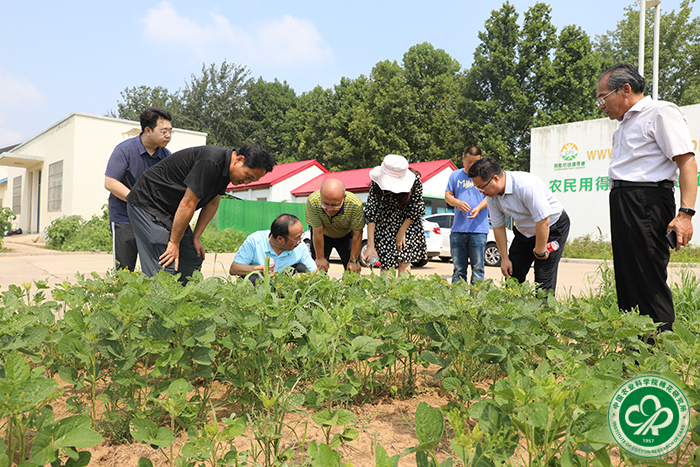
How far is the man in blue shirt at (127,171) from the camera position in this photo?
371cm

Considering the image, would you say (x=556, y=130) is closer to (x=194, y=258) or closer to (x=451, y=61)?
(x=194, y=258)

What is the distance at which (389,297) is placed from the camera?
2213mm

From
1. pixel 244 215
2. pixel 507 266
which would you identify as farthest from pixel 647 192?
pixel 244 215

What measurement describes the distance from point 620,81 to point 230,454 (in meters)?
2.89

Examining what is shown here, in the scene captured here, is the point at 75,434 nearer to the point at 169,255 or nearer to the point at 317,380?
the point at 317,380

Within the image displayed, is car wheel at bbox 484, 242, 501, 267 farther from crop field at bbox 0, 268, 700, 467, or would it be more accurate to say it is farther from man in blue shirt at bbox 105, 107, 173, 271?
crop field at bbox 0, 268, 700, 467

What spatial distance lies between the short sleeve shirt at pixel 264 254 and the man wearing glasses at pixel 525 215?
1587 millimetres

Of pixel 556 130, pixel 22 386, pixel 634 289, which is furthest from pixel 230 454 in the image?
pixel 556 130

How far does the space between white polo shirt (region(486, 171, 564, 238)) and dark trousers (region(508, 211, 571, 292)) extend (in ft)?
0.23

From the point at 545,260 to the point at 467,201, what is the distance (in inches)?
71.0

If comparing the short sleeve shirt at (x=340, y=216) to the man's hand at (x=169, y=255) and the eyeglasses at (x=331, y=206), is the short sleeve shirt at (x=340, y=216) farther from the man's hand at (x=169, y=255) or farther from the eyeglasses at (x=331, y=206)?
the man's hand at (x=169, y=255)

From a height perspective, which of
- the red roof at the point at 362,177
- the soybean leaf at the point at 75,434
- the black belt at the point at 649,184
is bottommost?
the soybean leaf at the point at 75,434

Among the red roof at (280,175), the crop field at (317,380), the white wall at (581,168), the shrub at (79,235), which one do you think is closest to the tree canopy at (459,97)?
the red roof at (280,175)

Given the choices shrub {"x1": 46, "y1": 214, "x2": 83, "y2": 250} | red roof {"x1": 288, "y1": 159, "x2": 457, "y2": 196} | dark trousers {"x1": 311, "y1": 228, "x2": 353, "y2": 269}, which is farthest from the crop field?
red roof {"x1": 288, "y1": 159, "x2": 457, "y2": 196}
